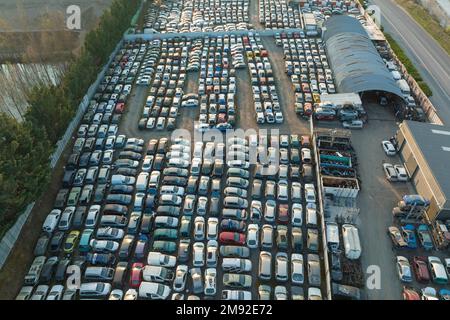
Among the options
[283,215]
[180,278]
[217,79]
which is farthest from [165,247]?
[217,79]

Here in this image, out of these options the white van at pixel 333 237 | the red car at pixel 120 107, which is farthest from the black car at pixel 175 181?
the white van at pixel 333 237

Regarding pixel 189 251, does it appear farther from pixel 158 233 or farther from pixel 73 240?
pixel 73 240

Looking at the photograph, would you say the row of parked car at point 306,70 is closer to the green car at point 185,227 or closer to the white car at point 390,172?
the white car at point 390,172

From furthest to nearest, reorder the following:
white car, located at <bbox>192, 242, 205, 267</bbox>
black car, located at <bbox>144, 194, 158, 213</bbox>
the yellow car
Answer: the yellow car < black car, located at <bbox>144, 194, 158, 213</bbox> < white car, located at <bbox>192, 242, 205, 267</bbox>

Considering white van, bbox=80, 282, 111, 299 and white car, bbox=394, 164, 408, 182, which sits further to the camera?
white car, bbox=394, 164, 408, 182

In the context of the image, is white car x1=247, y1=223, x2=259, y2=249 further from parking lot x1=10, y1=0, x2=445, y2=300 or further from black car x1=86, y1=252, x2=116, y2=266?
black car x1=86, y1=252, x2=116, y2=266

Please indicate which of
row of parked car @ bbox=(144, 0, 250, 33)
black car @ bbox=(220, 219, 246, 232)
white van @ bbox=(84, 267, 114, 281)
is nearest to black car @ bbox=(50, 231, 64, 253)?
white van @ bbox=(84, 267, 114, 281)
